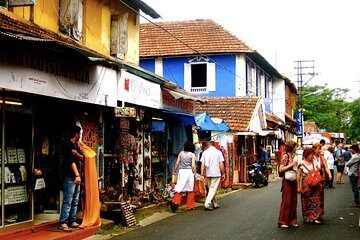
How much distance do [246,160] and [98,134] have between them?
14852 millimetres

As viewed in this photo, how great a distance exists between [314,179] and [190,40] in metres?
19.6

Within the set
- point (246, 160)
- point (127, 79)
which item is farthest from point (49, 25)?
point (246, 160)

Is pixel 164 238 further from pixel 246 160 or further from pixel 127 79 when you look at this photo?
pixel 246 160

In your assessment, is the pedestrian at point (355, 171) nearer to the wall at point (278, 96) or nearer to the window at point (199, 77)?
the window at point (199, 77)

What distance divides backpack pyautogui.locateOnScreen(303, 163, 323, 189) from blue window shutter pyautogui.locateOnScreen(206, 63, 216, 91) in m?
17.6

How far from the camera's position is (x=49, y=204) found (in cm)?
1132

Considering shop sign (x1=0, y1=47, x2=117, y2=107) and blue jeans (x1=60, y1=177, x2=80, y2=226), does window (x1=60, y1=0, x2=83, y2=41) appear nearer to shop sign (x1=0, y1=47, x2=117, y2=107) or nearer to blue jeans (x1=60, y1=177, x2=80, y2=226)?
shop sign (x1=0, y1=47, x2=117, y2=107)

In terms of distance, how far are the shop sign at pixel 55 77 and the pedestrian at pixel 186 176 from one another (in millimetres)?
3312

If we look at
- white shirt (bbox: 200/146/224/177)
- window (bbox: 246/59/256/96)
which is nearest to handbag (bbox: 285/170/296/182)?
white shirt (bbox: 200/146/224/177)

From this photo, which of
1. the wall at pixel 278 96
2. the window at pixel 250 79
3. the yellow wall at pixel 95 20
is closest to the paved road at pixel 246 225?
the yellow wall at pixel 95 20

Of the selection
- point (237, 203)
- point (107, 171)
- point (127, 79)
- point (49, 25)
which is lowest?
point (237, 203)

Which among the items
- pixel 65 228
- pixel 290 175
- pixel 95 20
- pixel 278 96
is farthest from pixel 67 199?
pixel 278 96

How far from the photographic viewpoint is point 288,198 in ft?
36.7

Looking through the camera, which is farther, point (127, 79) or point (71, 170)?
point (127, 79)
